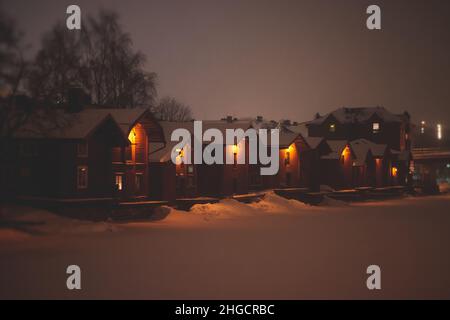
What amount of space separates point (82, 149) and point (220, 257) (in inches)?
797

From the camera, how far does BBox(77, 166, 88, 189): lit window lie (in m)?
40.5

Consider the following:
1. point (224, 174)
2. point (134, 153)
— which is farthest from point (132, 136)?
point (224, 174)

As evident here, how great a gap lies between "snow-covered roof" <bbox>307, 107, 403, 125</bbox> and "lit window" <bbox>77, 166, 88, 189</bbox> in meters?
67.3

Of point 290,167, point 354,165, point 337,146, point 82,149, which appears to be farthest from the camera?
point 354,165

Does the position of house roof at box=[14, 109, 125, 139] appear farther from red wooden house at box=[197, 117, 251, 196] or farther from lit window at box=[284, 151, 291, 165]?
lit window at box=[284, 151, 291, 165]

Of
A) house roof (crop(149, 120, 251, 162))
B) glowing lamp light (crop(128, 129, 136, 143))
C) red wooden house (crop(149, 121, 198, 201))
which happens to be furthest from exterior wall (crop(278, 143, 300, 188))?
glowing lamp light (crop(128, 129, 136, 143))

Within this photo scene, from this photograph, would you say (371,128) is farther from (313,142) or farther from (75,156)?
(75,156)

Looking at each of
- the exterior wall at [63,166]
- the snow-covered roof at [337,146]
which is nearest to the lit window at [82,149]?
the exterior wall at [63,166]

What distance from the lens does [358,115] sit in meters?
102

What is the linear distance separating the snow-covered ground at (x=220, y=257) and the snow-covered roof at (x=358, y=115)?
6104 centimetres

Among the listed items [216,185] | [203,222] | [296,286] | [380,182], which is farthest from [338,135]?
[296,286]

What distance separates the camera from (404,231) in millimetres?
34250

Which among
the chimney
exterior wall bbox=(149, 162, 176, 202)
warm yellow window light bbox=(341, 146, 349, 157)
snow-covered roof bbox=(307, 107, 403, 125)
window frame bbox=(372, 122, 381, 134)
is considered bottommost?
exterior wall bbox=(149, 162, 176, 202)

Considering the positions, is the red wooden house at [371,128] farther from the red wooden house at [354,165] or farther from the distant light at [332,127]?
the red wooden house at [354,165]
